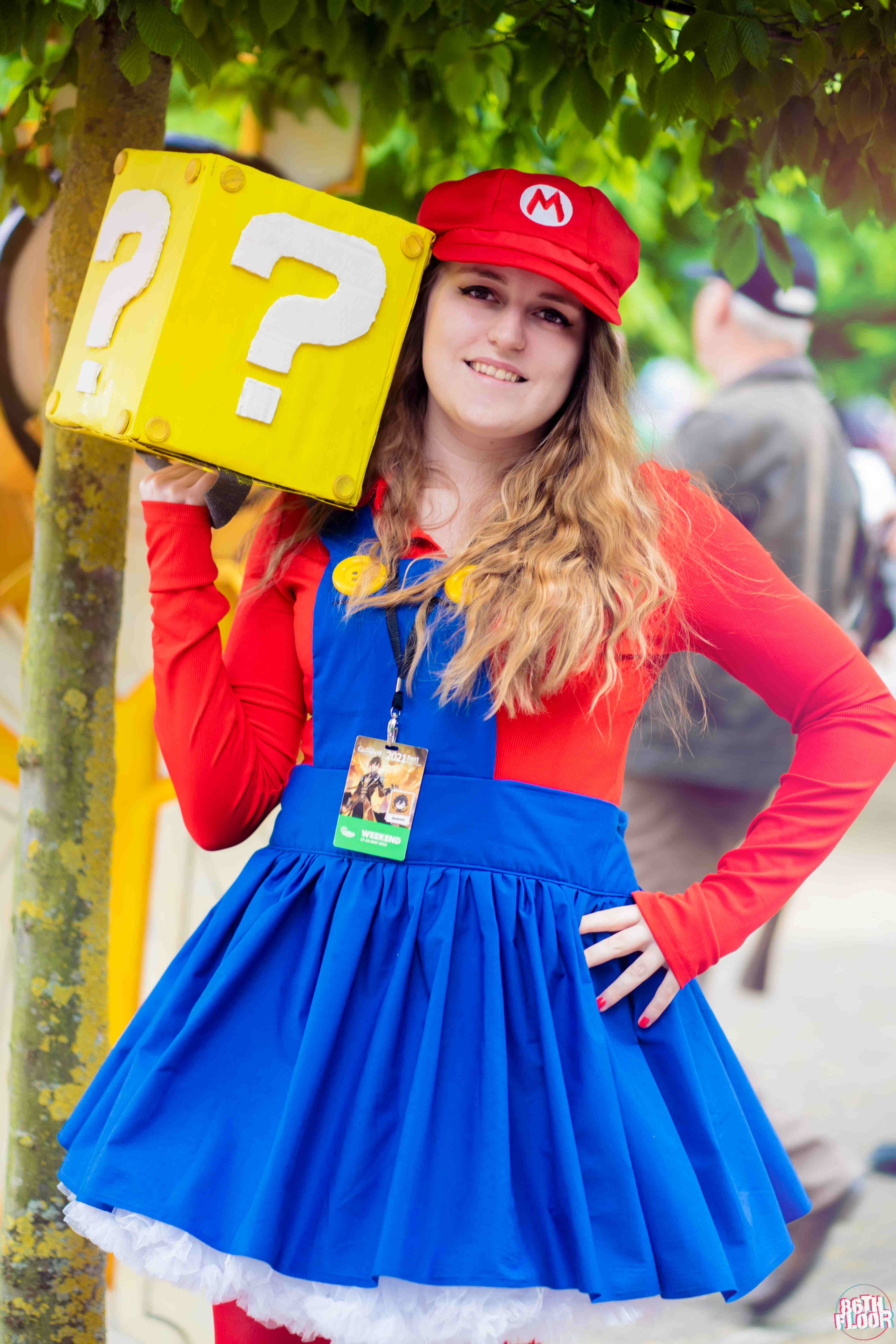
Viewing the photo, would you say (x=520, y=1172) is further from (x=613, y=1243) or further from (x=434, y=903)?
(x=434, y=903)

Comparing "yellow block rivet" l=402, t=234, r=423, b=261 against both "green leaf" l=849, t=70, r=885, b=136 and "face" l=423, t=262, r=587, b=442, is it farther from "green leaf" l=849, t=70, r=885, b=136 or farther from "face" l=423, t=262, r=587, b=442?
"green leaf" l=849, t=70, r=885, b=136

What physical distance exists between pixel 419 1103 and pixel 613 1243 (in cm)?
27

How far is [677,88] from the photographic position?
171 cm

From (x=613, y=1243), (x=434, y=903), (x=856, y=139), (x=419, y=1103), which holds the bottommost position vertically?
(x=613, y=1243)

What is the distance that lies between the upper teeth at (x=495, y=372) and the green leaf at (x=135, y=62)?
0.61 meters

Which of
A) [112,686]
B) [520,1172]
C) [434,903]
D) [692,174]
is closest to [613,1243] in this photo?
[520,1172]

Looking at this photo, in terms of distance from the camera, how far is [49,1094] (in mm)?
1949

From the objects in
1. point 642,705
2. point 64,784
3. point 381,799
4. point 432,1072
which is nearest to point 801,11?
point 642,705

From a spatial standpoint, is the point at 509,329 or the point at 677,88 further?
the point at 677,88

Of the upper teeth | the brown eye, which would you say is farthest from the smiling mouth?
the brown eye

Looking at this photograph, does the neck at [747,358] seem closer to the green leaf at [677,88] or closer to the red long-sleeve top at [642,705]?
the green leaf at [677,88]

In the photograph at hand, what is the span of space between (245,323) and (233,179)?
178 millimetres

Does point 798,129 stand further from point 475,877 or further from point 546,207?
point 475,877

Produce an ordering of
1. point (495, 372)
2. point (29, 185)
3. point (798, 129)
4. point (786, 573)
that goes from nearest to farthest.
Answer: point (495, 372), point (798, 129), point (29, 185), point (786, 573)
